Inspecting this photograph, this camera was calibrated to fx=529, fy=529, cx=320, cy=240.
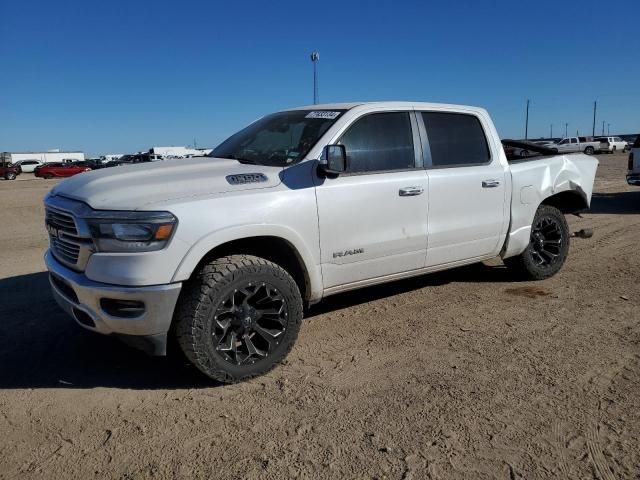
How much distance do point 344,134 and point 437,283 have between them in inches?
98.6

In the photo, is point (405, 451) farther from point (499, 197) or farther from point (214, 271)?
point (499, 197)

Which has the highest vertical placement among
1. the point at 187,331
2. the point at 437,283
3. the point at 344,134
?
the point at 344,134

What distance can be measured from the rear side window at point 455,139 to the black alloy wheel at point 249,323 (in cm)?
205

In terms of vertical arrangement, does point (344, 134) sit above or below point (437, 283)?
above

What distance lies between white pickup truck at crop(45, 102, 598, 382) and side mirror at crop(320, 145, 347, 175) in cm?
1

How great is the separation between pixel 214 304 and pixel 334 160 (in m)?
1.33

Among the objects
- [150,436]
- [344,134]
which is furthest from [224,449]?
[344,134]

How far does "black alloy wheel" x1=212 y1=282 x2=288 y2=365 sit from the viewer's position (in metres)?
3.48

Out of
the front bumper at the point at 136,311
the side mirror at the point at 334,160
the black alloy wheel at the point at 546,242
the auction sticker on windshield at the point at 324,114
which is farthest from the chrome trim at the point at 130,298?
the black alloy wheel at the point at 546,242

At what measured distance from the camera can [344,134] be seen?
13.7 feet

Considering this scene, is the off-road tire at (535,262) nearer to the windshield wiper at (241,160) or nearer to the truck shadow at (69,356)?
the truck shadow at (69,356)

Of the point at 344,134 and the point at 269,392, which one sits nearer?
the point at 269,392

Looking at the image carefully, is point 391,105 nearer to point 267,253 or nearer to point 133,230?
point 267,253

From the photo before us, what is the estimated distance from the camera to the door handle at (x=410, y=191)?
4.37m
